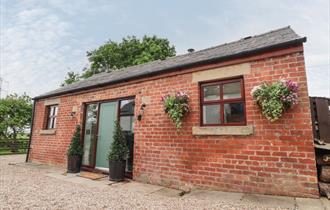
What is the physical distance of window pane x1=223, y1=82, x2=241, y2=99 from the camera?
4.69 meters

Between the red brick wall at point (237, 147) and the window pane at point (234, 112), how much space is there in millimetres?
224

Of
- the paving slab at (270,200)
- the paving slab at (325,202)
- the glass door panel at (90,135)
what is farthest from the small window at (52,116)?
the paving slab at (325,202)

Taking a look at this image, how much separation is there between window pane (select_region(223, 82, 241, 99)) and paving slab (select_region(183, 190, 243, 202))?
2.20 meters

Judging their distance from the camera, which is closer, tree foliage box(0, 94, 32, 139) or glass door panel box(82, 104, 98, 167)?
glass door panel box(82, 104, 98, 167)

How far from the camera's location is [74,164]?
718cm

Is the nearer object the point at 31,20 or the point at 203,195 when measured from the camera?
the point at 203,195

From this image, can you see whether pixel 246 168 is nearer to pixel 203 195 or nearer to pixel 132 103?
pixel 203 195

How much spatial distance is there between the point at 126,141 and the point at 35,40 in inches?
297

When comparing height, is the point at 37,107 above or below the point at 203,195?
above

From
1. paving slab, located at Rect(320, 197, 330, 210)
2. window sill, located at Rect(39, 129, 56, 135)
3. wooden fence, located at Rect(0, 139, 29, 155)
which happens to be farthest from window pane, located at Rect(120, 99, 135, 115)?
wooden fence, located at Rect(0, 139, 29, 155)

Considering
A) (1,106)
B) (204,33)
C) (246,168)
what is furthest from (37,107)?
(246,168)

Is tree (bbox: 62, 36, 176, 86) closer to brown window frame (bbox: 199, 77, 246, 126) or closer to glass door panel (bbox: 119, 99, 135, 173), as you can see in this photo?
glass door panel (bbox: 119, 99, 135, 173)

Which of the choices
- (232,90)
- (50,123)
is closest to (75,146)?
(50,123)

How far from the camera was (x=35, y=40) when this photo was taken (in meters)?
9.74
